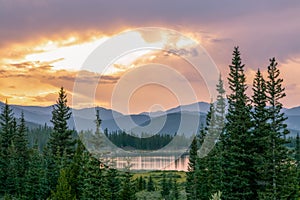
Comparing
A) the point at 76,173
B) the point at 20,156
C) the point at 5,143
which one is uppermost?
the point at 5,143

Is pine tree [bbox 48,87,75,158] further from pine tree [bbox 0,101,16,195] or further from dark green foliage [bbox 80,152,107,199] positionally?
dark green foliage [bbox 80,152,107,199]

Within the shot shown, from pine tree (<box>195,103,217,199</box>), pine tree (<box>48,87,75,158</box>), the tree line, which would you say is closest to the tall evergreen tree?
pine tree (<box>195,103,217,199</box>)

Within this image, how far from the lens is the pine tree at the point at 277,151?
3572 cm

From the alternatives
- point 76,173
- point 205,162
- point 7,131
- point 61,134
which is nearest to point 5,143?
point 7,131

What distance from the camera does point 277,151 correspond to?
35.9 m

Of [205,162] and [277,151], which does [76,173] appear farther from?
[277,151]

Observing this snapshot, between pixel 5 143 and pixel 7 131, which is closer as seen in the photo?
pixel 5 143

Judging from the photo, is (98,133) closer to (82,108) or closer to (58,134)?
(82,108)

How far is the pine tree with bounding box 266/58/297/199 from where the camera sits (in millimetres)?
35719

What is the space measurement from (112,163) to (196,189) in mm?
15582

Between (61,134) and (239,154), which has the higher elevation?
(61,134)

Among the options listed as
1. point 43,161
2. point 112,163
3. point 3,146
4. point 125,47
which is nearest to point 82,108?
point 112,163

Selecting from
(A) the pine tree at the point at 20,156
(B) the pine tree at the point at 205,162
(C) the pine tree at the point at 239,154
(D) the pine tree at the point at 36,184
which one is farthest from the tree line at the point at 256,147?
(A) the pine tree at the point at 20,156

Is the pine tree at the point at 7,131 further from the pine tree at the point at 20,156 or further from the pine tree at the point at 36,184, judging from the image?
the pine tree at the point at 36,184
